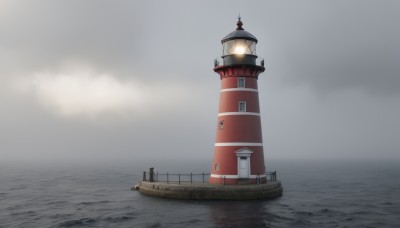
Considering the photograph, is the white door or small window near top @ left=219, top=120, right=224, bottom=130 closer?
the white door

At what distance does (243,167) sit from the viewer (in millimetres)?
31109

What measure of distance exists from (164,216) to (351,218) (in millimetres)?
12911

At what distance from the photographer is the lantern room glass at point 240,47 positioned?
105ft

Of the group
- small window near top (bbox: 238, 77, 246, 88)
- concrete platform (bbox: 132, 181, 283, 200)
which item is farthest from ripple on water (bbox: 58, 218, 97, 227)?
small window near top (bbox: 238, 77, 246, 88)

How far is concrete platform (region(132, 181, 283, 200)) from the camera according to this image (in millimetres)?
29312

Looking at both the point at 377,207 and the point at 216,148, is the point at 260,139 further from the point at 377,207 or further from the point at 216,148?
the point at 377,207

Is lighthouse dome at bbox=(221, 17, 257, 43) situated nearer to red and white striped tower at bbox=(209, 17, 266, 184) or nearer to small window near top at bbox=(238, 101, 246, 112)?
red and white striped tower at bbox=(209, 17, 266, 184)

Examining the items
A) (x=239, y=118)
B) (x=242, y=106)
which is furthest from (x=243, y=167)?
(x=242, y=106)

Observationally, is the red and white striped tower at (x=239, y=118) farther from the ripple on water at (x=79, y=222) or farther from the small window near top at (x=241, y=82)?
the ripple on water at (x=79, y=222)

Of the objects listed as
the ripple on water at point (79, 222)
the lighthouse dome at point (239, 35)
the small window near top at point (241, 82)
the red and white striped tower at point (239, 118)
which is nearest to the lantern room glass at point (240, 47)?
the red and white striped tower at point (239, 118)

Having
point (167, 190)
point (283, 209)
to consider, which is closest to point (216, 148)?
point (167, 190)

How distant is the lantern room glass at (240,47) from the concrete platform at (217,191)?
428 inches

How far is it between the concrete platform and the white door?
3.45ft

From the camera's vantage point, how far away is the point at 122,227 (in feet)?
78.2
